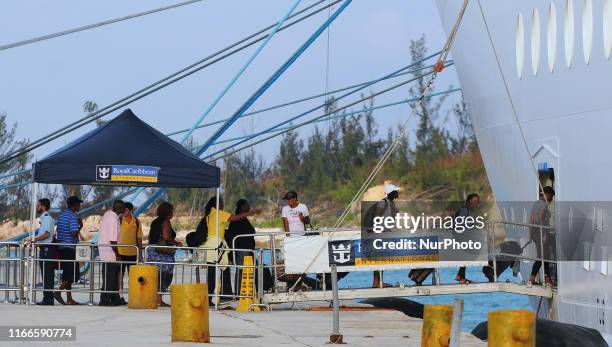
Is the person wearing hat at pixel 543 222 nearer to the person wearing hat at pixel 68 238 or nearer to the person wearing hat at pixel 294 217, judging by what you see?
the person wearing hat at pixel 294 217

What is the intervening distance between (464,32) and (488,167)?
188 cm

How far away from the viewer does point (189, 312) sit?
12.1 meters

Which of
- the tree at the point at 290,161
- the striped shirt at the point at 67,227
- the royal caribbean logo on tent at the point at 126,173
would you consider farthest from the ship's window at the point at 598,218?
the tree at the point at 290,161

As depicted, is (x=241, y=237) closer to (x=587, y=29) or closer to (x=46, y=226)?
(x=46, y=226)

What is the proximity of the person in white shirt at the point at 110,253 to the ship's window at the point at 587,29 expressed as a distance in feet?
23.0

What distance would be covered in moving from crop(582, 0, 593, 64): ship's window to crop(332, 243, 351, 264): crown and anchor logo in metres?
4.80

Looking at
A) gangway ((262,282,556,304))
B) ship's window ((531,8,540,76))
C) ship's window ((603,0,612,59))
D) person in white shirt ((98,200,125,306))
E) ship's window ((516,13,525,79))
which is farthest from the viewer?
person in white shirt ((98,200,125,306))

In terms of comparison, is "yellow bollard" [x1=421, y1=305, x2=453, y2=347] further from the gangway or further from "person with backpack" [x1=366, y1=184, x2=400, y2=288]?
"person with backpack" [x1=366, y1=184, x2=400, y2=288]

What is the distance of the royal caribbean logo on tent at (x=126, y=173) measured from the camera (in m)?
16.8

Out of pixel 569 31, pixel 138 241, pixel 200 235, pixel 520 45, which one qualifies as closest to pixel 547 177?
pixel 520 45

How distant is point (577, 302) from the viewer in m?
13.9

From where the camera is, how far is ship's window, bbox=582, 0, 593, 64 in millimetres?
12898

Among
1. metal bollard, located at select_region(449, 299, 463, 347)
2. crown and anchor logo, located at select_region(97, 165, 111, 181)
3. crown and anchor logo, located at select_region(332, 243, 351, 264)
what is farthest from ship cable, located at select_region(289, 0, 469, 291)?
metal bollard, located at select_region(449, 299, 463, 347)

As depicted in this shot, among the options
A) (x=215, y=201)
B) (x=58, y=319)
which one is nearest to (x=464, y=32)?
(x=215, y=201)
